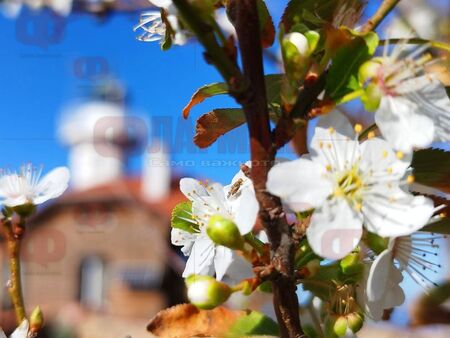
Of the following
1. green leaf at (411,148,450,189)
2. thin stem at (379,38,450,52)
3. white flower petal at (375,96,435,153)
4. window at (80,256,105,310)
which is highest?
thin stem at (379,38,450,52)

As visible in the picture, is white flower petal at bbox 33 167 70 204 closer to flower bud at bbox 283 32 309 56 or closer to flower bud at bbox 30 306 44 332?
flower bud at bbox 30 306 44 332

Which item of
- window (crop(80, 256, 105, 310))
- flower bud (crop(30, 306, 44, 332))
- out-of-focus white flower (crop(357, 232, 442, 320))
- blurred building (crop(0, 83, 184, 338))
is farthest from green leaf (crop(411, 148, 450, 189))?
window (crop(80, 256, 105, 310))

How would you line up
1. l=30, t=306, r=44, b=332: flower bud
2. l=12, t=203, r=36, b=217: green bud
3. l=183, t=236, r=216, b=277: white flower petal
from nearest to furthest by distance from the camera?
l=183, t=236, r=216, b=277: white flower petal
l=30, t=306, r=44, b=332: flower bud
l=12, t=203, r=36, b=217: green bud

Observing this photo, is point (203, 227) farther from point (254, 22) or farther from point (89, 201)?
point (89, 201)

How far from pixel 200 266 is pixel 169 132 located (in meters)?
0.25

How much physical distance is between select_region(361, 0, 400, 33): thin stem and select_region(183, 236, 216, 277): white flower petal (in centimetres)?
23

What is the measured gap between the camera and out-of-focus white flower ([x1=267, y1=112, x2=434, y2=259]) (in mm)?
518

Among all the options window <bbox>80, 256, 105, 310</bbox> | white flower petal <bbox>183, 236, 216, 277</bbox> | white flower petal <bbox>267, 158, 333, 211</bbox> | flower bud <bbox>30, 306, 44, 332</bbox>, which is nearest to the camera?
white flower petal <bbox>267, 158, 333, 211</bbox>

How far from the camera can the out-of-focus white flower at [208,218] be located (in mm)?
588

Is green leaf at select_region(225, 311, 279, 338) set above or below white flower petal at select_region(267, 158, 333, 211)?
below

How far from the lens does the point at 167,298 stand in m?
14.7

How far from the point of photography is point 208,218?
0.64m

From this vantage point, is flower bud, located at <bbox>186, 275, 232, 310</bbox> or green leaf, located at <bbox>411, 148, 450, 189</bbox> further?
green leaf, located at <bbox>411, 148, 450, 189</bbox>

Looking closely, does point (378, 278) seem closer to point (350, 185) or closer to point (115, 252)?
point (350, 185)
